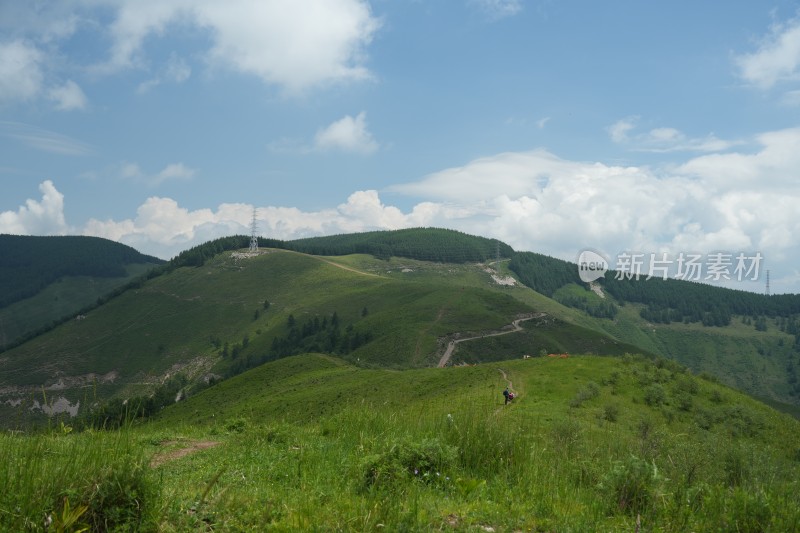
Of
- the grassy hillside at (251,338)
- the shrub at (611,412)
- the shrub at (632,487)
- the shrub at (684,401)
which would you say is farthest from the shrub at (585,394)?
the grassy hillside at (251,338)

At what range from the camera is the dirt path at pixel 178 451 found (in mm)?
11241

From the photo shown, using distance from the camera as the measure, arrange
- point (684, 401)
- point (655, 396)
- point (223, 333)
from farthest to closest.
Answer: point (223, 333) → point (684, 401) → point (655, 396)

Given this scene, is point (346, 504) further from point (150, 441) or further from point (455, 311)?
point (455, 311)

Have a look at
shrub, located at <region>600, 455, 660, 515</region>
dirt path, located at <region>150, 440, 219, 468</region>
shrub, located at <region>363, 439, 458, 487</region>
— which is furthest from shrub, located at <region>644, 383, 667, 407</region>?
shrub, located at <region>363, 439, 458, 487</region>

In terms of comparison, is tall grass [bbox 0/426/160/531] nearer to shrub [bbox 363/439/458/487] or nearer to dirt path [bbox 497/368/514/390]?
shrub [bbox 363/439/458/487]

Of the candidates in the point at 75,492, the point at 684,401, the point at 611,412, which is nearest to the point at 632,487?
the point at 75,492

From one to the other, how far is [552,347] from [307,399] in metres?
80.8

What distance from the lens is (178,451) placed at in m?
13.6

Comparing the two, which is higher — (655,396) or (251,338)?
(655,396)

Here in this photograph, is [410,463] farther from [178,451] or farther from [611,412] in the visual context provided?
[611,412]

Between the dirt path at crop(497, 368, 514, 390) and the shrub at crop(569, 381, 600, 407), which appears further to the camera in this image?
the dirt path at crop(497, 368, 514, 390)

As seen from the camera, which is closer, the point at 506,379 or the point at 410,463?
the point at 410,463

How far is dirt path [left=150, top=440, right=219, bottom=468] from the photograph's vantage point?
11.2 m

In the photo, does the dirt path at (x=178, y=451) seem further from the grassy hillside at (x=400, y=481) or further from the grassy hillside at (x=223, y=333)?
the grassy hillside at (x=223, y=333)
